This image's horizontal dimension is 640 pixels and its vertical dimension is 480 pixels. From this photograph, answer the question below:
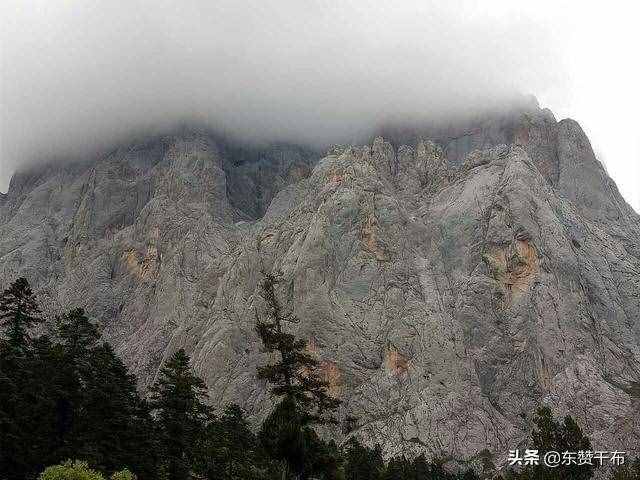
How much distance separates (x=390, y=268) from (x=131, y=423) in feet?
308

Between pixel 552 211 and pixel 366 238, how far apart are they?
39.0 m

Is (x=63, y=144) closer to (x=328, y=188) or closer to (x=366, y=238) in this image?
(x=328, y=188)

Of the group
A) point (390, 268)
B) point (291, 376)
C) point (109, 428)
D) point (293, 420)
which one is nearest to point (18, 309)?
point (109, 428)

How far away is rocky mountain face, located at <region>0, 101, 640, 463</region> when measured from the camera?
107m

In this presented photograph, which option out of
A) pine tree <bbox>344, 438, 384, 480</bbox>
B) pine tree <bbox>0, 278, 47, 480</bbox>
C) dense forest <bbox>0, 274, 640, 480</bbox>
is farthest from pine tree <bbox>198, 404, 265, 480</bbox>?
pine tree <bbox>344, 438, 384, 480</bbox>

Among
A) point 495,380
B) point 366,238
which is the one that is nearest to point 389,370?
point 495,380

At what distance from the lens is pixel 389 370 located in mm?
111938

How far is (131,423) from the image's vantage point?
3853 centimetres

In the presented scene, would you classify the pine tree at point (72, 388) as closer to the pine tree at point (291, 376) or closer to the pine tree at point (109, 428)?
the pine tree at point (109, 428)

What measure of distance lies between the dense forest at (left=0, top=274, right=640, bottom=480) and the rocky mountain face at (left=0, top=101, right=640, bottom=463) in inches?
2206

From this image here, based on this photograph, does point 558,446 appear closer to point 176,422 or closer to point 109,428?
point 176,422

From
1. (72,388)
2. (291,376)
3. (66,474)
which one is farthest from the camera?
(72,388)

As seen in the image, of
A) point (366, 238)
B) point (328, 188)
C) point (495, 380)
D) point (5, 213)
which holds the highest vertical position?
point (5, 213)

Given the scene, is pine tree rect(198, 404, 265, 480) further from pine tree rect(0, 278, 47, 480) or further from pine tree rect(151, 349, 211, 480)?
pine tree rect(0, 278, 47, 480)
